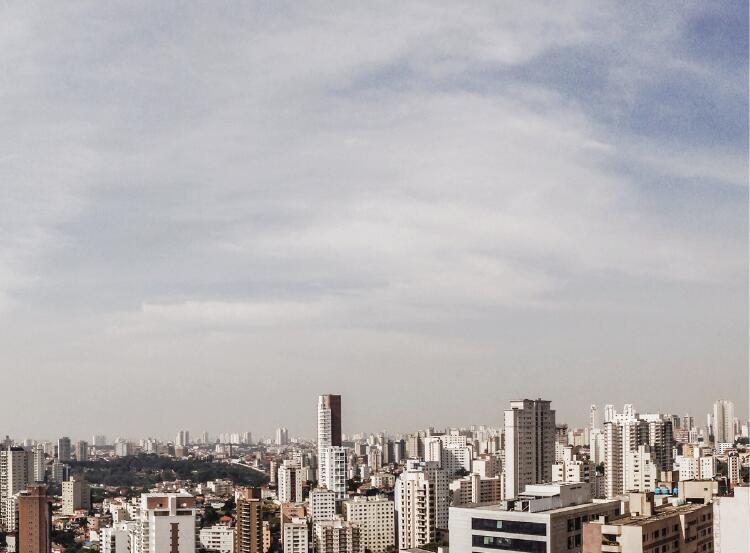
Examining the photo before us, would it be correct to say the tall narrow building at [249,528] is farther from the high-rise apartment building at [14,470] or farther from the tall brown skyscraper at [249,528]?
the high-rise apartment building at [14,470]

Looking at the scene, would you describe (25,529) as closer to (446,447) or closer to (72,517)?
(72,517)

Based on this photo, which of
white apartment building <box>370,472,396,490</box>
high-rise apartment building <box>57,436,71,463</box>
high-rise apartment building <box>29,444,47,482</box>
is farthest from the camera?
high-rise apartment building <box>57,436,71,463</box>

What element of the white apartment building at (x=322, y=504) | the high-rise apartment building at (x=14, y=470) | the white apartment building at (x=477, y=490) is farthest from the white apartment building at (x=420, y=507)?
the high-rise apartment building at (x=14, y=470)

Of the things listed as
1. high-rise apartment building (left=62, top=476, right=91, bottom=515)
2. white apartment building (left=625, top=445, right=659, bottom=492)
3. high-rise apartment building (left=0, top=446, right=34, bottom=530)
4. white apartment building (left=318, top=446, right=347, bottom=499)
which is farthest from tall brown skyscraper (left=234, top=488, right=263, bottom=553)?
high-rise apartment building (left=0, top=446, right=34, bottom=530)

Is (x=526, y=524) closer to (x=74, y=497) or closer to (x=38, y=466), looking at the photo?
(x=74, y=497)

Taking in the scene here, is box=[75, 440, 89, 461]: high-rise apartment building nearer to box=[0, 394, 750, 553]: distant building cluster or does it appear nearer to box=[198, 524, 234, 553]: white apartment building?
box=[0, 394, 750, 553]: distant building cluster

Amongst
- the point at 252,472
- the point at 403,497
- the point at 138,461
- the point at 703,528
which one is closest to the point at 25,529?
the point at 403,497

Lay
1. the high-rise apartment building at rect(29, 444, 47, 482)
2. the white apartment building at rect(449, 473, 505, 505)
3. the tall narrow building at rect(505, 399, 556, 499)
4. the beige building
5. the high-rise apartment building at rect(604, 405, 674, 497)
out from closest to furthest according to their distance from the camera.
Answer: the beige building, the tall narrow building at rect(505, 399, 556, 499), the white apartment building at rect(449, 473, 505, 505), the high-rise apartment building at rect(604, 405, 674, 497), the high-rise apartment building at rect(29, 444, 47, 482)
